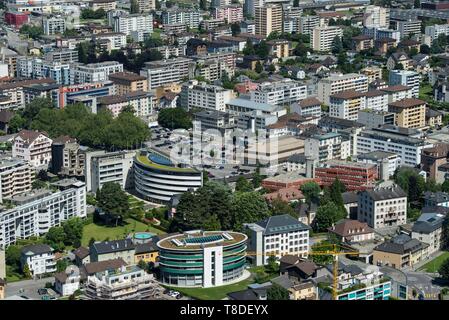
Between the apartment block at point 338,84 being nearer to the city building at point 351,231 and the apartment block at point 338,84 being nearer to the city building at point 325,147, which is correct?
the city building at point 325,147

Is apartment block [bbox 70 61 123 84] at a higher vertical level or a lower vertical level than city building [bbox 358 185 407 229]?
higher

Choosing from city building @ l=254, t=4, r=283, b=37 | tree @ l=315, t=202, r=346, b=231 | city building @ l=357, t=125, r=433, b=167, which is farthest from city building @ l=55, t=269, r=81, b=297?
city building @ l=254, t=4, r=283, b=37

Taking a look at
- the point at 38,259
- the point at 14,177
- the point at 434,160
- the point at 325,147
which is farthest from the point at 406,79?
the point at 38,259

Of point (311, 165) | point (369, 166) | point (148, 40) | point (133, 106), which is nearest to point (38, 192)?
point (311, 165)

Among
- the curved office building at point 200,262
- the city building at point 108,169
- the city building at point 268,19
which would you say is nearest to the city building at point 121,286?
the curved office building at point 200,262

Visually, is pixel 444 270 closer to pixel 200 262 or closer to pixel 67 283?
pixel 200 262

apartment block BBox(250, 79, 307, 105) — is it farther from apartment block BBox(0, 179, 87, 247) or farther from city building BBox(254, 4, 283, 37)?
city building BBox(254, 4, 283, 37)

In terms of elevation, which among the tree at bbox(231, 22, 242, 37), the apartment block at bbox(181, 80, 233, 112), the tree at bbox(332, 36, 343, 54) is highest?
the tree at bbox(231, 22, 242, 37)
